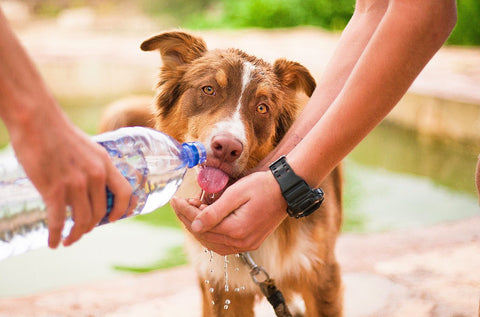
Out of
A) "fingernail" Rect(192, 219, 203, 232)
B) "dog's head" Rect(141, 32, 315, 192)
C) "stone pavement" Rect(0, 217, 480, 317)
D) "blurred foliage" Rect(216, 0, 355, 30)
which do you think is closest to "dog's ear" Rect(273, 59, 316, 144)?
"dog's head" Rect(141, 32, 315, 192)

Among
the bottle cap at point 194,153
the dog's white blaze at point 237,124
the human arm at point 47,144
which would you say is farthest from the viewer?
the dog's white blaze at point 237,124

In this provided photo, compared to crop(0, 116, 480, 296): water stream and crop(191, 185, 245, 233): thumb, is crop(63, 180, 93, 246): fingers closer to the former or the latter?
crop(191, 185, 245, 233): thumb

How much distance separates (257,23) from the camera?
15.9 m

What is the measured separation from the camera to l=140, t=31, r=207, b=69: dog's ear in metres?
2.64

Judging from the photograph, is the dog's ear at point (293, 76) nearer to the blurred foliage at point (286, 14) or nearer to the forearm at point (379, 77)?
the forearm at point (379, 77)

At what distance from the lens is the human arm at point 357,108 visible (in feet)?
4.93

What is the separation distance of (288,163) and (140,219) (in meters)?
4.12

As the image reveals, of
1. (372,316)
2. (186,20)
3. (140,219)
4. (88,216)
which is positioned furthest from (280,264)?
(186,20)

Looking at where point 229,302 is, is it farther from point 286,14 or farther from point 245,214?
point 286,14

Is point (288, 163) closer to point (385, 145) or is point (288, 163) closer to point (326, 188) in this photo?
point (326, 188)

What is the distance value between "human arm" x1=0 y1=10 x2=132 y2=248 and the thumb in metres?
0.65

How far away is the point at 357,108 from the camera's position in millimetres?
1627

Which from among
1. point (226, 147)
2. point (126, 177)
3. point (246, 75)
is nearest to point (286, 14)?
point (246, 75)

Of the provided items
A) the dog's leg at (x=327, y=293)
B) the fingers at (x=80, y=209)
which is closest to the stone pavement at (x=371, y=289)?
the dog's leg at (x=327, y=293)
